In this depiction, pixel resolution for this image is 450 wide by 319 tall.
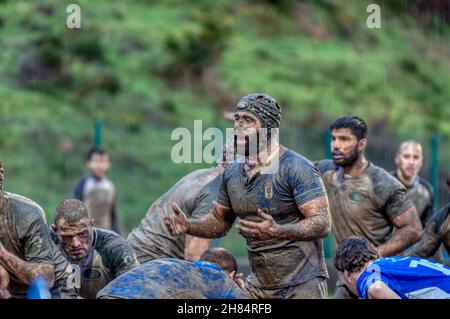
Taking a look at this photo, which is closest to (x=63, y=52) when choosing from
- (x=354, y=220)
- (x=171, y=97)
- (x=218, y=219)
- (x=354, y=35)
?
(x=171, y=97)

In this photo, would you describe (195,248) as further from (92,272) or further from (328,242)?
(328,242)

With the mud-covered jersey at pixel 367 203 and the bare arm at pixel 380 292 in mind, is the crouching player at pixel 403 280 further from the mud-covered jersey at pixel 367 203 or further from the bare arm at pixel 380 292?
the mud-covered jersey at pixel 367 203

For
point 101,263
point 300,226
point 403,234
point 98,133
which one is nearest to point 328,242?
point 98,133

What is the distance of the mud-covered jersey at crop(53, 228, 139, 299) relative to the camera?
1025 cm

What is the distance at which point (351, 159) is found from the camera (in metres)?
12.3

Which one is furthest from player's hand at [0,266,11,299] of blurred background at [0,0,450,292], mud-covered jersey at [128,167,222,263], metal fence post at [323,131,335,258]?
blurred background at [0,0,450,292]

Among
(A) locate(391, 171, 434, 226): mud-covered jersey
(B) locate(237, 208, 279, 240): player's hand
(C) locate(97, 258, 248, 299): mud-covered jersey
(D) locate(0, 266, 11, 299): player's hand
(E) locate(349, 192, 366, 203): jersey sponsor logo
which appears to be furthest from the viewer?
(A) locate(391, 171, 434, 226): mud-covered jersey

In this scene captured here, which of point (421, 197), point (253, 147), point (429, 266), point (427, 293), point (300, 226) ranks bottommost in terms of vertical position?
point (421, 197)

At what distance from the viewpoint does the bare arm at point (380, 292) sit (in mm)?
8555

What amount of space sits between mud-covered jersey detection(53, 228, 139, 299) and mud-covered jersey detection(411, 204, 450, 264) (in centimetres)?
243

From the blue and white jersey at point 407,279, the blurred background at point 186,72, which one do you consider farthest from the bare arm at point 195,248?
the blurred background at point 186,72

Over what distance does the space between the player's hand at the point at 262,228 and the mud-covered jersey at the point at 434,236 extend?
2.30 metres

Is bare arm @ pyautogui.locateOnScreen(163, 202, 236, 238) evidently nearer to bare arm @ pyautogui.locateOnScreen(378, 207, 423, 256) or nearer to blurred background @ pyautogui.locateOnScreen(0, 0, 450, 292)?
bare arm @ pyautogui.locateOnScreen(378, 207, 423, 256)

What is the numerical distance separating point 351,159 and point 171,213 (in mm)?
1816
